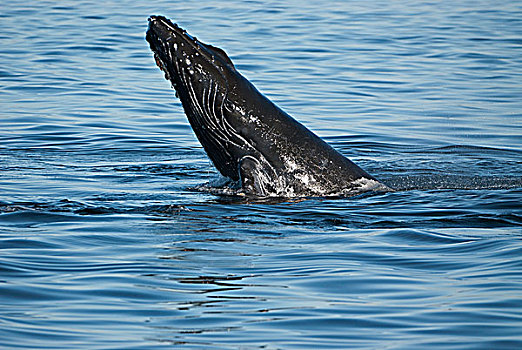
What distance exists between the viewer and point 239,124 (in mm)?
10188

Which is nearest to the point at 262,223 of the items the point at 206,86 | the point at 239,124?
the point at 239,124

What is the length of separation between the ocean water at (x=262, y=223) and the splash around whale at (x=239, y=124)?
42cm

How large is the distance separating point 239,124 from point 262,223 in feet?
5.29

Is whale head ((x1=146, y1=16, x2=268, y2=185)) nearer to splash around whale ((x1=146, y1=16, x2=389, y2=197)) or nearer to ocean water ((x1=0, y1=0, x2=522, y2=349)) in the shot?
splash around whale ((x1=146, y1=16, x2=389, y2=197))

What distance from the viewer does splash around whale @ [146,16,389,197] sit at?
10180 millimetres

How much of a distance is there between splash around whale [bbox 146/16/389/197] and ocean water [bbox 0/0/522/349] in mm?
415

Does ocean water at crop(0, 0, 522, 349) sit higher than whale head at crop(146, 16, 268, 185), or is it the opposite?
whale head at crop(146, 16, 268, 185)

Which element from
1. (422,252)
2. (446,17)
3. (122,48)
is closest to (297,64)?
(122,48)

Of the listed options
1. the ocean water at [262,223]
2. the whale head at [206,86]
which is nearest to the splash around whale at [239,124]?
the whale head at [206,86]

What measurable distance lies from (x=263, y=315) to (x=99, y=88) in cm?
1371

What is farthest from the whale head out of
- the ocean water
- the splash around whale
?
the ocean water

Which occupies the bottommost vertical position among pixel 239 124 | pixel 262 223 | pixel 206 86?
pixel 262 223

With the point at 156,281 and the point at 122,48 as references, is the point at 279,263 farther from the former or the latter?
the point at 122,48

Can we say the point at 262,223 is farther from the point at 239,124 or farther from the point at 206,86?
the point at 206,86
